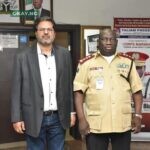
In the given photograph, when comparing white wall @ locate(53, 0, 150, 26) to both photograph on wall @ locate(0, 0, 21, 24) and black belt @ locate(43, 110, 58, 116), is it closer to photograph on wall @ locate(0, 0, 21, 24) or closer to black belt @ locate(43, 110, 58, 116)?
photograph on wall @ locate(0, 0, 21, 24)

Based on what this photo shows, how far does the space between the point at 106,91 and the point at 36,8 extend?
2.79 metres

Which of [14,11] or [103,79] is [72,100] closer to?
[103,79]

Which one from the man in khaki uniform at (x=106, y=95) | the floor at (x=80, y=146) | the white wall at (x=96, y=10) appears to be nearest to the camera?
the man in khaki uniform at (x=106, y=95)

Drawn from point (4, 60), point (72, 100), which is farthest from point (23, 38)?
point (72, 100)

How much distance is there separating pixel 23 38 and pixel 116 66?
282cm

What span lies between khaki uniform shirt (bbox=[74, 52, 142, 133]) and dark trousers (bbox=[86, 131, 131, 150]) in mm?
53

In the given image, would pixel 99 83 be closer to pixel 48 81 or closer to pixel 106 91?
pixel 106 91

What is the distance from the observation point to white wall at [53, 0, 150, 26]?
5113 millimetres

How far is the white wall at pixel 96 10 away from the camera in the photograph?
511 centimetres

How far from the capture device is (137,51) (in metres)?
4.96

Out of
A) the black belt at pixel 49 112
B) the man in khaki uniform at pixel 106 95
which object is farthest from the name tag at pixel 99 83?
the black belt at pixel 49 112

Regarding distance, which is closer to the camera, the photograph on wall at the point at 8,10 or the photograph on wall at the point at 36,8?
the photograph on wall at the point at 8,10

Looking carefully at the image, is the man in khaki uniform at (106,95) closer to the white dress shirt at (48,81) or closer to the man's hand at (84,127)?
the man's hand at (84,127)

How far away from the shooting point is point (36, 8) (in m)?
4.97
